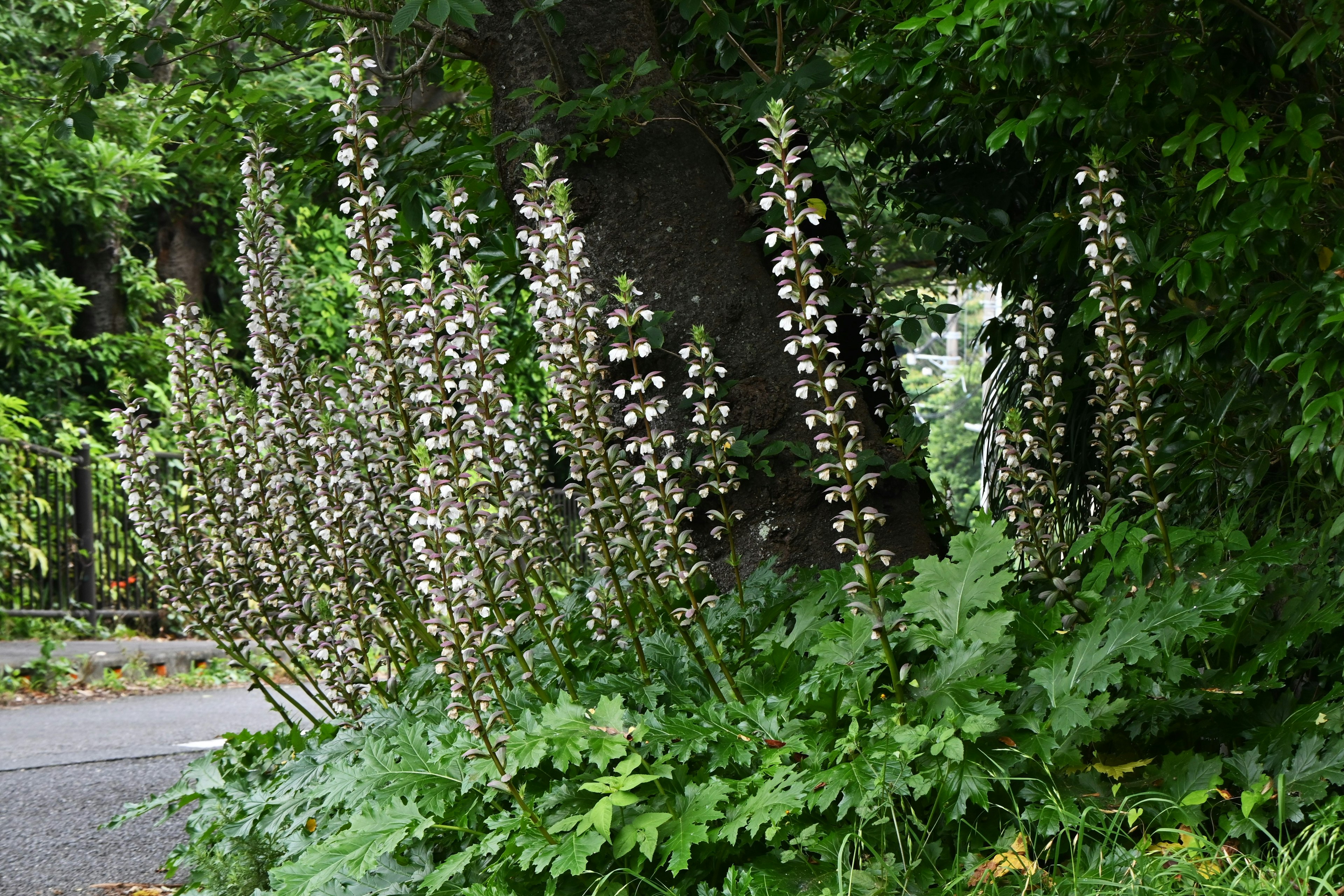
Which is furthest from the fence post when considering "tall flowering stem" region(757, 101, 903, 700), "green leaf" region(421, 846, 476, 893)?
"tall flowering stem" region(757, 101, 903, 700)

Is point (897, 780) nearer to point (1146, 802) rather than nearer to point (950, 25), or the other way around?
point (1146, 802)

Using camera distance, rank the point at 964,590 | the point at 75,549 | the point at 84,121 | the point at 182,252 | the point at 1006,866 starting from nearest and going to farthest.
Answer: the point at 1006,866, the point at 964,590, the point at 84,121, the point at 75,549, the point at 182,252

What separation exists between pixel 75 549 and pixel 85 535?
0.21 meters

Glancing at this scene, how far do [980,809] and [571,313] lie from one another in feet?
5.19

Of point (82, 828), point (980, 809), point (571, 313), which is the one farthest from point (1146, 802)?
point (82, 828)

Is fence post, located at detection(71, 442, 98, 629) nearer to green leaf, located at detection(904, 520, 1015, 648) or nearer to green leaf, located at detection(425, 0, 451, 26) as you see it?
green leaf, located at detection(425, 0, 451, 26)

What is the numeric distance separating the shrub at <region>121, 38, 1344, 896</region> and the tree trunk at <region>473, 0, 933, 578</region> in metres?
0.15

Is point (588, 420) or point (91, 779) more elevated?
point (588, 420)

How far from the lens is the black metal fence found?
10.1 metres

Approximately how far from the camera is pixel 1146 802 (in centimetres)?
242

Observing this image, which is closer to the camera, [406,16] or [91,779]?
[406,16]

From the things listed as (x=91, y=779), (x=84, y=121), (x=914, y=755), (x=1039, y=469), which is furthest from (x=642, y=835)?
(x=91, y=779)

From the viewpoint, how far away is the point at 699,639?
3340 mm

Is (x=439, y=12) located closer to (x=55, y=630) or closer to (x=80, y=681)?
(x=80, y=681)
